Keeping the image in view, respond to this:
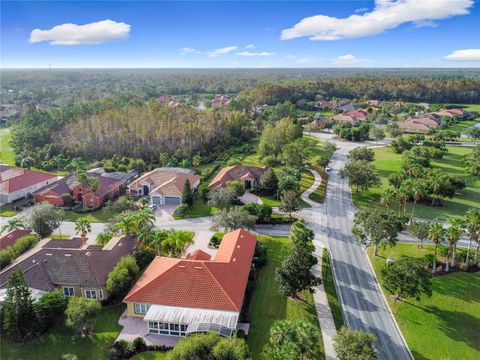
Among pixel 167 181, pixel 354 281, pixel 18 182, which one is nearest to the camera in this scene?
pixel 354 281

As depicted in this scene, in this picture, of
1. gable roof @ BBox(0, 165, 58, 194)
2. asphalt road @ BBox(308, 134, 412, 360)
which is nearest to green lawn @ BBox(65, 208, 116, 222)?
gable roof @ BBox(0, 165, 58, 194)

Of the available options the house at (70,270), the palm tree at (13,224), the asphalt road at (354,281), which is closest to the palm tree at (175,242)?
the house at (70,270)

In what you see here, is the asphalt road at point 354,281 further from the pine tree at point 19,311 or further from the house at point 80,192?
the house at point 80,192

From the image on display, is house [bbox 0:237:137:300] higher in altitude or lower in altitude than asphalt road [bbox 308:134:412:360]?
higher

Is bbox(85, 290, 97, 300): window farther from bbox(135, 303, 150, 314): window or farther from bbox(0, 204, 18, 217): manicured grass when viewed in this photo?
bbox(0, 204, 18, 217): manicured grass

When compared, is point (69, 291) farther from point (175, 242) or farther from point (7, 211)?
point (7, 211)

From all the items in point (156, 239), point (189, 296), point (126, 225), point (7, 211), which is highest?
point (126, 225)

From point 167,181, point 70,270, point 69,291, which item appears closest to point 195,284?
point 69,291

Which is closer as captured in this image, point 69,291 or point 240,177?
point 69,291
